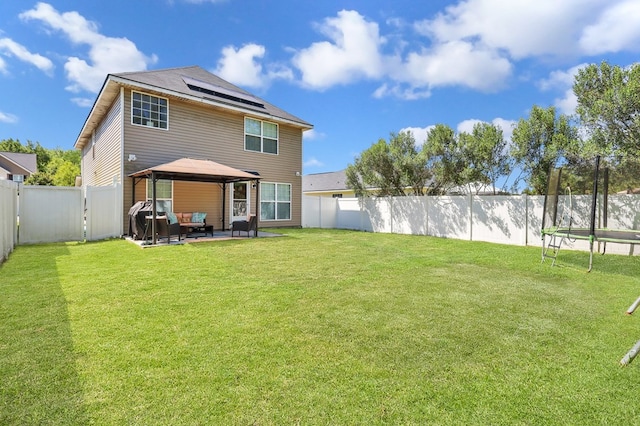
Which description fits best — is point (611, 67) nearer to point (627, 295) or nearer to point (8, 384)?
point (627, 295)

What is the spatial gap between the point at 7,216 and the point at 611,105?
14.1 metres

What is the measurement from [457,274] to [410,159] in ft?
27.1

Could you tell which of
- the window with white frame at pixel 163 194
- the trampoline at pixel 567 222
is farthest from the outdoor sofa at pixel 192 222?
the trampoline at pixel 567 222

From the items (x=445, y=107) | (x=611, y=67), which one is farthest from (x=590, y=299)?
(x=445, y=107)

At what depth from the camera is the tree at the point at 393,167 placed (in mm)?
13365

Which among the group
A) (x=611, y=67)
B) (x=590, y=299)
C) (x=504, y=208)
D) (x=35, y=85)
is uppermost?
(x=35, y=85)

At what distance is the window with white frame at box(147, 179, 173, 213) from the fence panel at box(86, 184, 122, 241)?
1.15 m

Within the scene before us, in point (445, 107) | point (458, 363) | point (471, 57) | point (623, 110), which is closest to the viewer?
point (458, 363)

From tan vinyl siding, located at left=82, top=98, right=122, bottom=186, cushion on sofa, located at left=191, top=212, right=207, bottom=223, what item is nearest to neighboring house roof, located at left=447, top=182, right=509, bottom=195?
cushion on sofa, located at left=191, top=212, right=207, bottom=223

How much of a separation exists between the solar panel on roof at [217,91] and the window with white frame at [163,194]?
3984mm

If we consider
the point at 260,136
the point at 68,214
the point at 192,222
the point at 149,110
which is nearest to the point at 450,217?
the point at 260,136

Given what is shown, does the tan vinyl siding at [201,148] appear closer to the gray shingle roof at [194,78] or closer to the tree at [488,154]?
the gray shingle roof at [194,78]

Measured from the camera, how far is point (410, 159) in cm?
1307

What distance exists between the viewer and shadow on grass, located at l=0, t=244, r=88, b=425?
1824mm
